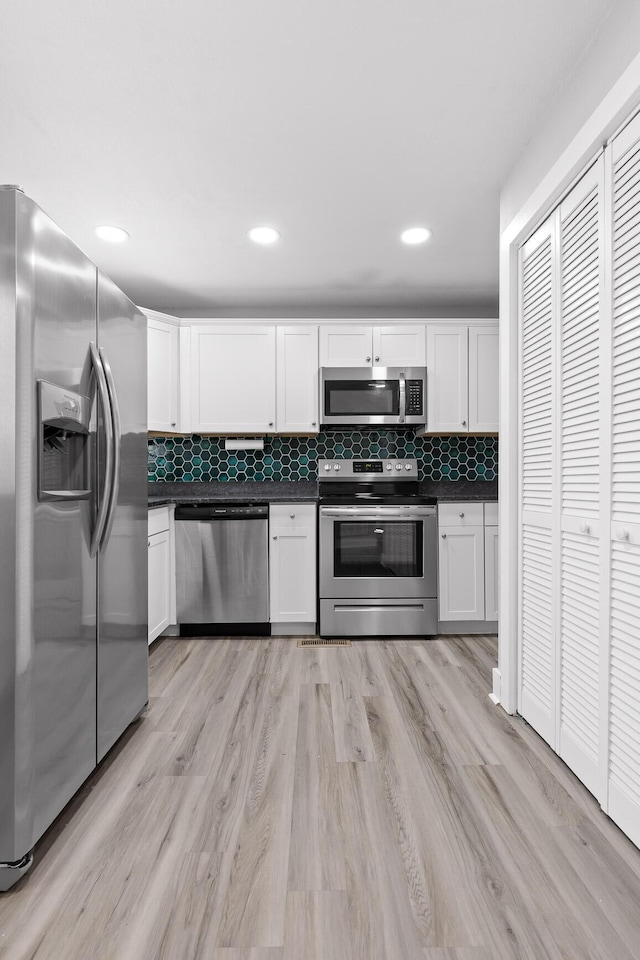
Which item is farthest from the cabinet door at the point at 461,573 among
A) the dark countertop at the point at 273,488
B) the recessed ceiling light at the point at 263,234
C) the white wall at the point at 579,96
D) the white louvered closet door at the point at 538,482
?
the recessed ceiling light at the point at 263,234

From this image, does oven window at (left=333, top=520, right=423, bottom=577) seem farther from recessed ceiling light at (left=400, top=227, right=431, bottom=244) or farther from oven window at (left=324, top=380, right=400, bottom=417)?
recessed ceiling light at (left=400, top=227, right=431, bottom=244)

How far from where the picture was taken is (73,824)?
159 centimetres

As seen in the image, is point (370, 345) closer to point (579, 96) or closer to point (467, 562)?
point (467, 562)

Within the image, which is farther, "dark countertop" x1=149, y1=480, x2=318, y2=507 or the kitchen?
"dark countertop" x1=149, y1=480, x2=318, y2=507

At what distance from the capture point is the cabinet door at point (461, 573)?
140 inches

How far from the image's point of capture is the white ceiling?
5.05ft

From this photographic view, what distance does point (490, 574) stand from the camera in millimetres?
3572

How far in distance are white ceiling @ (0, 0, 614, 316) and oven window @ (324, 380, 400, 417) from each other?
0.86 metres

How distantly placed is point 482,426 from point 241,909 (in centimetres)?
318

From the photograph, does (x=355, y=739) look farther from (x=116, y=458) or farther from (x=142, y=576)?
(x=116, y=458)

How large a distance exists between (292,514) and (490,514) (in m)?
1.33

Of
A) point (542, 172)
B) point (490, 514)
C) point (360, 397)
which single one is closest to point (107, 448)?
point (542, 172)

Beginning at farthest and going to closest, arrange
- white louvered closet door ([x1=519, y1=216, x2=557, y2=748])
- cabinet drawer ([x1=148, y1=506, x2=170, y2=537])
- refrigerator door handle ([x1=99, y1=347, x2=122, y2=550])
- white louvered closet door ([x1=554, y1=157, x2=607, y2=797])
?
cabinet drawer ([x1=148, y1=506, x2=170, y2=537]) → white louvered closet door ([x1=519, y1=216, x2=557, y2=748]) → refrigerator door handle ([x1=99, y1=347, x2=122, y2=550]) → white louvered closet door ([x1=554, y1=157, x2=607, y2=797])

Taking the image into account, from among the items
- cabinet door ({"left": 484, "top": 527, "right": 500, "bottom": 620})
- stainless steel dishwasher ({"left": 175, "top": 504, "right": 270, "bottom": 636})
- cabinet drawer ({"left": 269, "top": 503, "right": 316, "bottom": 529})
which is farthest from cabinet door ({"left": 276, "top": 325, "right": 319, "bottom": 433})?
cabinet door ({"left": 484, "top": 527, "right": 500, "bottom": 620})
